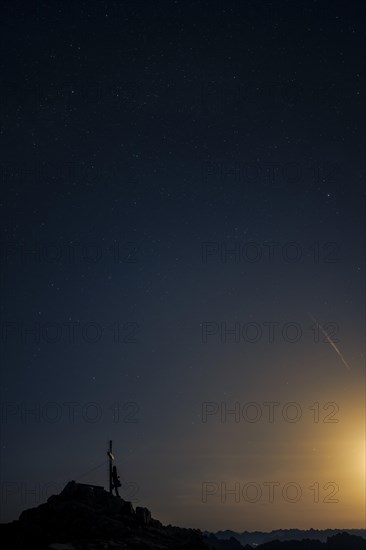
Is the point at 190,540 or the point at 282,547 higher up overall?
the point at 190,540

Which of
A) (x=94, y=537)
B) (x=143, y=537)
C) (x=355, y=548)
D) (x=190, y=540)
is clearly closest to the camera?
(x=94, y=537)

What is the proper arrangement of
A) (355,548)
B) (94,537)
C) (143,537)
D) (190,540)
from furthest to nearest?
(355,548) → (190,540) → (143,537) → (94,537)

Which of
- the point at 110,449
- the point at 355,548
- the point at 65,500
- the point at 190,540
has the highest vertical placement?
the point at 110,449

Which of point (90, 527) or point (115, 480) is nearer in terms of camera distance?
point (90, 527)

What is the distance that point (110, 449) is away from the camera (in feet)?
123

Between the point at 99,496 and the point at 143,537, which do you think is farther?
the point at 99,496

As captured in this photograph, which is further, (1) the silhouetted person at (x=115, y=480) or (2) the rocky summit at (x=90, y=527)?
(1) the silhouetted person at (x=115, y=480)

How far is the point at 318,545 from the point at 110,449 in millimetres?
172735

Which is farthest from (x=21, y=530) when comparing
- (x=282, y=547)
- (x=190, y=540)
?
(x=282, y=547)

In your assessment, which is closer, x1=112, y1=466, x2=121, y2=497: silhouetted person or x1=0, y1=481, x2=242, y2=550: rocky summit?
x1=0, y1=481, x2=242, y2=550: rocky summit

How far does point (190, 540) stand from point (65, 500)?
708 centimetres

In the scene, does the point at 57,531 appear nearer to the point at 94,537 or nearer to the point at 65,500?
the point at 94,537

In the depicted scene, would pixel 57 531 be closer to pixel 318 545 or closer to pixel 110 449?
pixel 110 449

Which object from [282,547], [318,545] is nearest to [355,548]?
[318,545]
